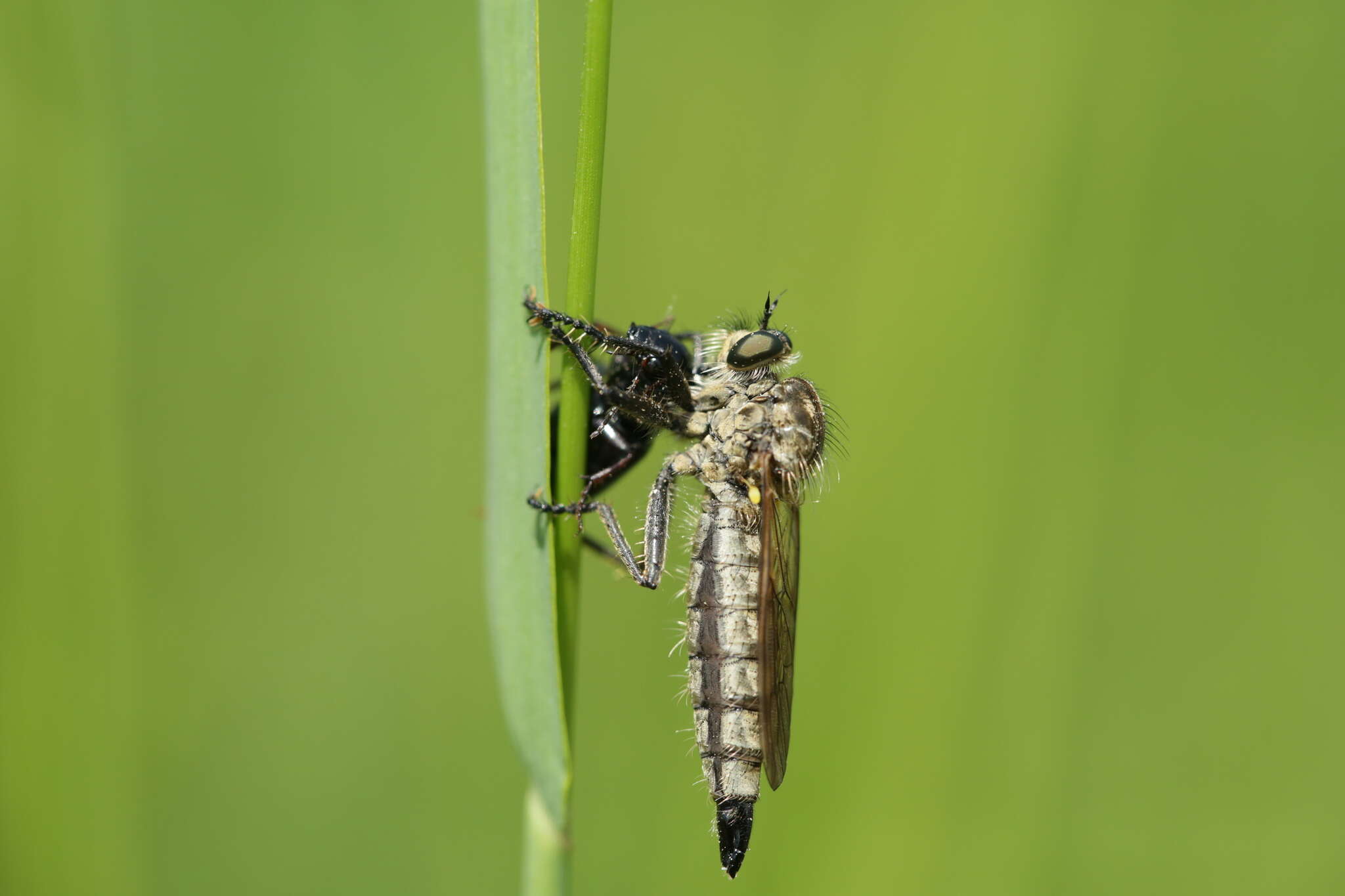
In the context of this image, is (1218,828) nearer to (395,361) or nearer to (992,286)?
(992,286)

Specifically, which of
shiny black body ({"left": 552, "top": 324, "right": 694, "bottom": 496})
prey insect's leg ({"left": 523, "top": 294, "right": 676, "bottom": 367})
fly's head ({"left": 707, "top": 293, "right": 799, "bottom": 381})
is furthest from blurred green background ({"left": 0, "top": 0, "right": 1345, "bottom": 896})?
prey insect's leg ({"left": 523, "top": 294, "right": 676, "bottom": 367})

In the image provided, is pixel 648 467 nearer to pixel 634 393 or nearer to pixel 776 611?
pixel 634 393

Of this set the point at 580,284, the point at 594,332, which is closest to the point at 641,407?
the point at 594,332

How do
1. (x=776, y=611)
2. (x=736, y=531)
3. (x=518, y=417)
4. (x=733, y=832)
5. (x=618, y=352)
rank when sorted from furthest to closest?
1. (x=736, y=531)
2. (x=618, y=352)
3. (x=776, y=611)
4. (x=733, y=832)
5. (x=518, y=417)

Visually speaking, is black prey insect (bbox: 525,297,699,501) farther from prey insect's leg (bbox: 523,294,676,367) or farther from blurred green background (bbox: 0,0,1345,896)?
blurred green background (bbox: 0,0,1345,896)

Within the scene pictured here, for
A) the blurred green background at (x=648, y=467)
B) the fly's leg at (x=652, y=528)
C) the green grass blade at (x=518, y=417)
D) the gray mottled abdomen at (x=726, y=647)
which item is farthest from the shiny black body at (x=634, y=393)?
the green grass blade at (x=518, y=417)

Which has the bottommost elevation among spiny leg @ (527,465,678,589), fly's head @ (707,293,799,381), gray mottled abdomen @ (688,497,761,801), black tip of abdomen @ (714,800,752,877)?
black tip of abdomen @ (714,800,752,877)
